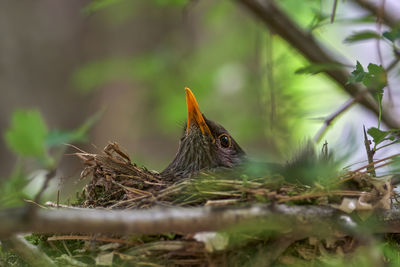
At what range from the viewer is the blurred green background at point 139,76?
575 cm

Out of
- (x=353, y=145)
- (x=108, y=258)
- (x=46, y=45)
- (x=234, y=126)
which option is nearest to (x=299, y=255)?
(x=353, y=145)

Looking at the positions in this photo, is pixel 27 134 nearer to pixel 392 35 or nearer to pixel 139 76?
pixel 392 35

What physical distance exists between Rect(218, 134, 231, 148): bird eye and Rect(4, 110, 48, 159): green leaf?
279 cm

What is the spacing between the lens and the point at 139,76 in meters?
5.78

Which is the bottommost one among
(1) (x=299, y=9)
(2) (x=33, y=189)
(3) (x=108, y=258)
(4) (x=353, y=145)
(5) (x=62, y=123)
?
(3) (x=108, y=258)

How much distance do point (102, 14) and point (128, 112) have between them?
1.40 m

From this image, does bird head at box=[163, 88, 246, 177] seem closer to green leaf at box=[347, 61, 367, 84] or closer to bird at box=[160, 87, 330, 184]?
bird at box=[160, 87, 330, 184]

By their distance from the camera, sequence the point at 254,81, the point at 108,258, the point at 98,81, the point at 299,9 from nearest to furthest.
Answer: the point at 108,258 < the point at 299,9 < the point at 98,81 < the point at 254,81

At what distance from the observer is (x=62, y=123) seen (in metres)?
6.56

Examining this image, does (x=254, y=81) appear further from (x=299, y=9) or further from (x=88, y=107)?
(x=88, y=107)

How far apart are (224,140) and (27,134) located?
283 cm

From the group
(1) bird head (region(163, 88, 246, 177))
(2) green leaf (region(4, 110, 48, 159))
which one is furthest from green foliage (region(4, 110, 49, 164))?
(1) bird head (region(163, 88, 246, 177))

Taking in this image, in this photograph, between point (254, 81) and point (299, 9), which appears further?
point (254, 81)

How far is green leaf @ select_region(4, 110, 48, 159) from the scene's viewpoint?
152cm
